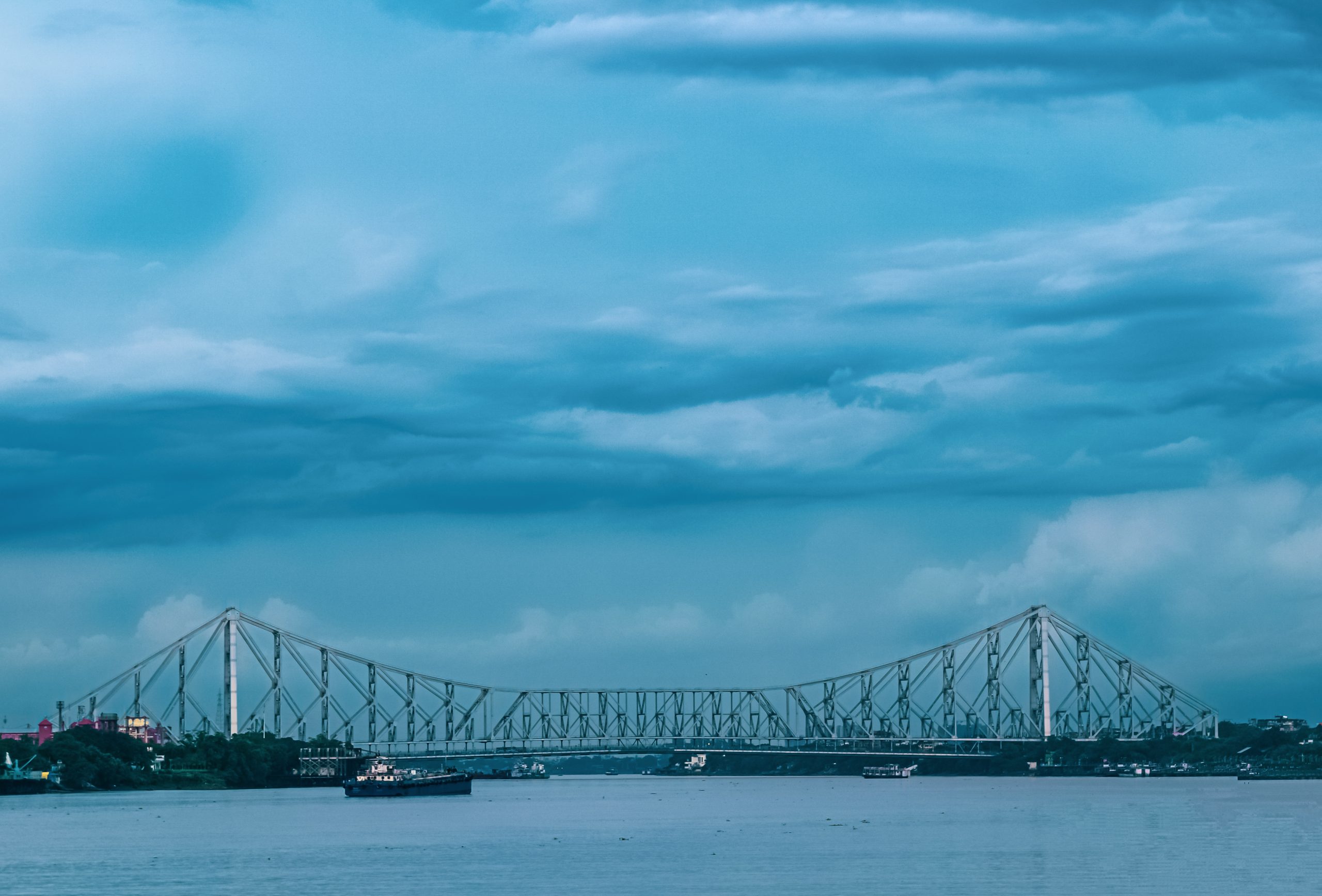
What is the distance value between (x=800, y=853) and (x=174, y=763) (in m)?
132

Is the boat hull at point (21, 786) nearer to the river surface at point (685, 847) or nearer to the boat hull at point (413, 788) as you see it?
the boat hull at point (413, 788)

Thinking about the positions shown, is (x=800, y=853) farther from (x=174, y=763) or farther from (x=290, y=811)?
(x=174, y=763)

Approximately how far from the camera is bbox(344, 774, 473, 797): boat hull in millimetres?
155375

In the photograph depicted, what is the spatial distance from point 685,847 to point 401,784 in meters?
83.1

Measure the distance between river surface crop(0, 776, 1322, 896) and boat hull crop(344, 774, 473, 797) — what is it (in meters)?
16.9

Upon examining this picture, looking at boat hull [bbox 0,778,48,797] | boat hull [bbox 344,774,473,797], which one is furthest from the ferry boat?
boat hull [bbox 0,778,48,797]

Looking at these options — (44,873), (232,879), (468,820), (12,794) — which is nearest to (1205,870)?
(232,879)

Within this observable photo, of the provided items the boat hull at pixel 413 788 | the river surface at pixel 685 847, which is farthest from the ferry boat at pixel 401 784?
the river surface at pixel 685 847

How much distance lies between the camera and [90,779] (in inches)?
6939

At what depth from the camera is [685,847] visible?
76.9 meters

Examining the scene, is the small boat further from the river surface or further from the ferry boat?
the river surface

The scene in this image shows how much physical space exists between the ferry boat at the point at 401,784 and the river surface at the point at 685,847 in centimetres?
1692

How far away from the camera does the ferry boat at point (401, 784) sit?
155 meters

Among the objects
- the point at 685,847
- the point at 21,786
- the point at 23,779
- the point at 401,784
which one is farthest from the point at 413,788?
the point at 685,847
